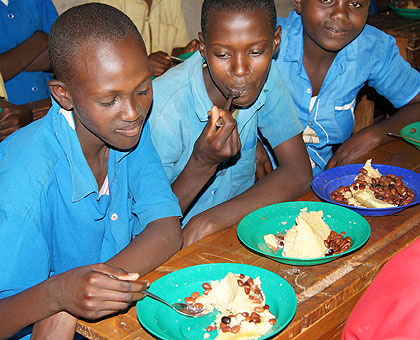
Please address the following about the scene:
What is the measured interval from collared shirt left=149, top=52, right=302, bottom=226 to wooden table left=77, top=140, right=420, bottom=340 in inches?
19.1

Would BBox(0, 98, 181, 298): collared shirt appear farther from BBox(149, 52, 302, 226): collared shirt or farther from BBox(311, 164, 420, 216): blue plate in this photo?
BBox(311, 164, 420, 216): blue plate

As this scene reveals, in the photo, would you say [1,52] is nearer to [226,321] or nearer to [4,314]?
[4,314]

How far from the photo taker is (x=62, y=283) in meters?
1.26

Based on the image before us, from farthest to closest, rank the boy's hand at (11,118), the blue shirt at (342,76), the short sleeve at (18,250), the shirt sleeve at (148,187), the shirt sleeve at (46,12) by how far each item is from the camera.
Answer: the shirt sleeve at (46,12)
the blue shirt at (342,76)
the boy's hand at (11,118)
the shirt sleeve at (148,187)
the short sleeve at (18,250)

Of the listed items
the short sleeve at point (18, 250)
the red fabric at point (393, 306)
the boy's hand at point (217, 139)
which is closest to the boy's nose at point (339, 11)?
the boy's hand at point (217, 139)

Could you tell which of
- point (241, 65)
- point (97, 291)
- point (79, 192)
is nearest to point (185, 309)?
point (97, 291)

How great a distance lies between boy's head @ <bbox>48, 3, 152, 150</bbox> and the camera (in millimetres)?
1387

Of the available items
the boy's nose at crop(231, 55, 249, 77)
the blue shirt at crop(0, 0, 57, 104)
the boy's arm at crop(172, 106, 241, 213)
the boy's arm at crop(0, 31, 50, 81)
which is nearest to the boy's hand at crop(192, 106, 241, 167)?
the boy's arm at crop(172, 106, 241, 213)

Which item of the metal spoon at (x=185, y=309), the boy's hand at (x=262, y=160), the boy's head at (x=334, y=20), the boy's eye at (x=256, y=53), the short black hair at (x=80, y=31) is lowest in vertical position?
the boy's hand at (x=262, y=160)

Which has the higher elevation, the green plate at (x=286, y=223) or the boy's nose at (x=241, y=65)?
the boy's nose at (x=241, y=65)

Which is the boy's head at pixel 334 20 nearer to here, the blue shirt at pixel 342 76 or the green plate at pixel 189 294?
the blue shirt at pixel 342 76

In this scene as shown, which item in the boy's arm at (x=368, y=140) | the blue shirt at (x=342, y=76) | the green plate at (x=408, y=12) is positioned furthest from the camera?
the green plate at (x=408, y=12)

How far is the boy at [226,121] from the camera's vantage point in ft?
5.75

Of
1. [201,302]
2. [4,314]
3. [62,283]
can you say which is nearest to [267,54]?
[201,302]
